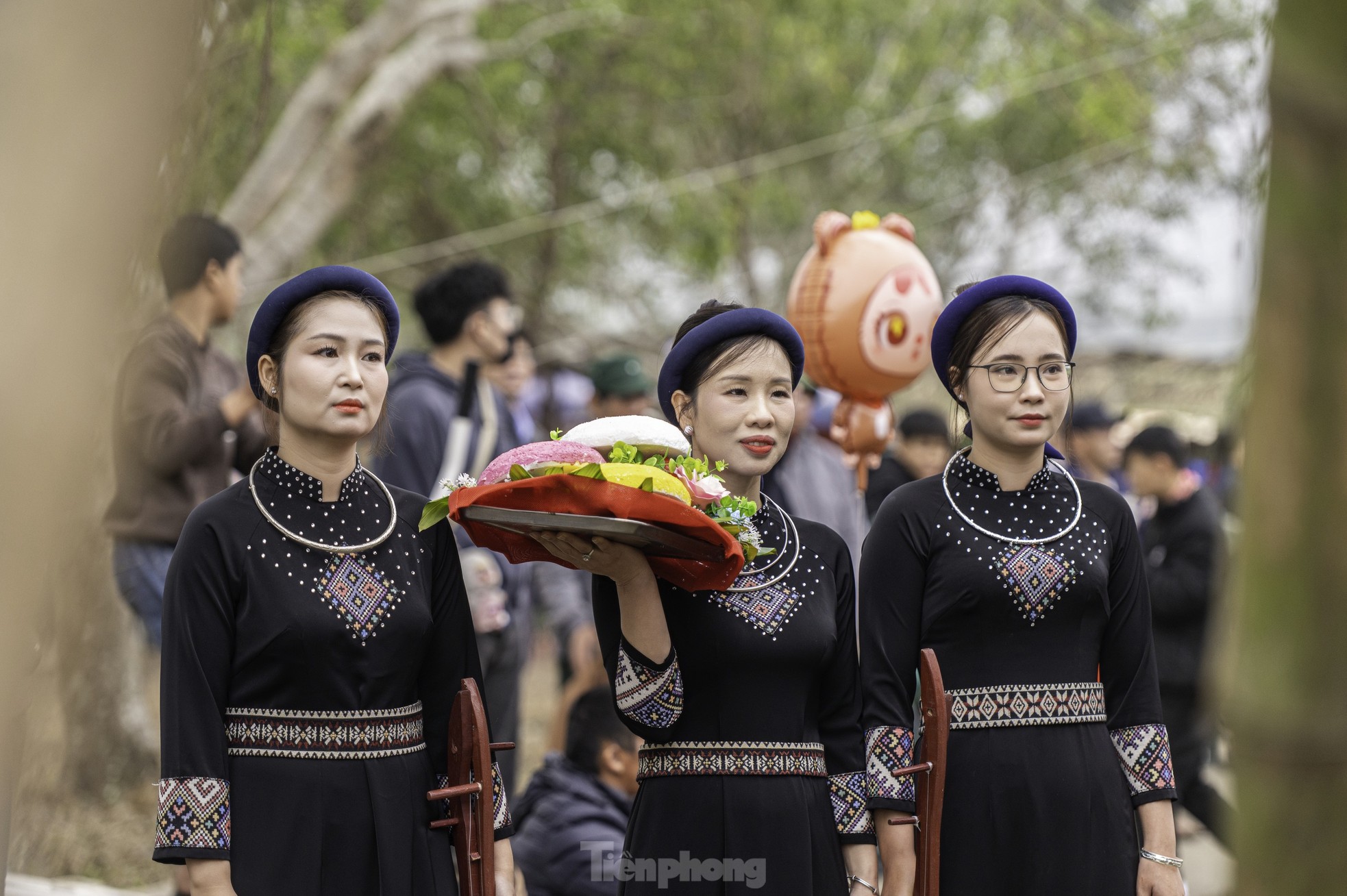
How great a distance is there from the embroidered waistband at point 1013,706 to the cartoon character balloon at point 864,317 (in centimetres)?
143

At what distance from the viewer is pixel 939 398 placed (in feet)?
55.0

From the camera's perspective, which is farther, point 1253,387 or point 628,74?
point 628,74

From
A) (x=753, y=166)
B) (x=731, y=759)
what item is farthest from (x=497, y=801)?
(x=753, y=166)

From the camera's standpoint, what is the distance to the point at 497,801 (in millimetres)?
2896

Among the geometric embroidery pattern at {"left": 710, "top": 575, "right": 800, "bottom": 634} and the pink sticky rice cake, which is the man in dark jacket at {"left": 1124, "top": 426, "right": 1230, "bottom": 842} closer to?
the geometric embroidery pattern at {"left": 710, "top": 575, "right": 800, "bottom": 634}

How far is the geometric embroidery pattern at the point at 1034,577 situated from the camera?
3051 millimetres

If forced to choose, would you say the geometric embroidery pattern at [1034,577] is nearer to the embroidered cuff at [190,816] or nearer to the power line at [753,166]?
the embroidered cuff at [190,816]

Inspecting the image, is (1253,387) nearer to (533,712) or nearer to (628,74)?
(533,712)

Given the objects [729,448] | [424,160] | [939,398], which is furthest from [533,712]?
[729,448]

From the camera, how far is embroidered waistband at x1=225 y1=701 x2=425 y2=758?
269 centimetres

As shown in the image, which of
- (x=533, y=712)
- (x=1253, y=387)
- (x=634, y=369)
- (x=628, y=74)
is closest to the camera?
(x=1253, y=387)

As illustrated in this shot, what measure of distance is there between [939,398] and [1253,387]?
1607 cm

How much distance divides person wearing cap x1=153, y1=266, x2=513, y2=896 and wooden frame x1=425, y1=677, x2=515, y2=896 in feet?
0.18

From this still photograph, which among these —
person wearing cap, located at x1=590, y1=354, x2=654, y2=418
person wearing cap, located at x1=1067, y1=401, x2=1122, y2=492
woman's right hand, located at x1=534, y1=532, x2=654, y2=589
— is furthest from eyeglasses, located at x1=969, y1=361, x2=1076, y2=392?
person wearing cap, located at x1=1067, y1=401, x2=1122, y2=492
